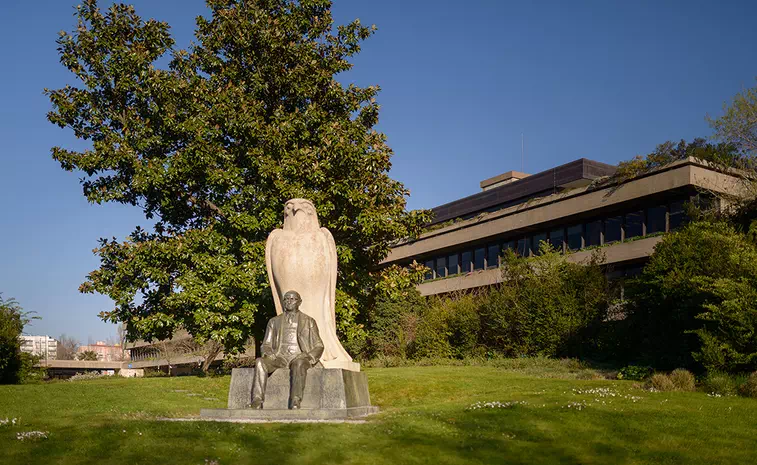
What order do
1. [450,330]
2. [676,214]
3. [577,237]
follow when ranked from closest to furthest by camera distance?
[450,330] → [676,214] → [577,237]

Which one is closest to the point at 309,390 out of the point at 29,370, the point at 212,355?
the point at 29,370

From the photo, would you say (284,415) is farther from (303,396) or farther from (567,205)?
(567,205)

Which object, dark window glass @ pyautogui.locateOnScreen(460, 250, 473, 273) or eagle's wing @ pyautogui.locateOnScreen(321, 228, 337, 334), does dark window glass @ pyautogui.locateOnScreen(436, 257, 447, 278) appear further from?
eagle's wing @ pyautogui.locateOnScreen(321, 228, 337, 334)

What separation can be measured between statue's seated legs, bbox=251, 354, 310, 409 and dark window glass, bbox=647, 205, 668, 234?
28.7 metres

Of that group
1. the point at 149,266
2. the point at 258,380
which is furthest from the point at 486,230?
the point at 258,380

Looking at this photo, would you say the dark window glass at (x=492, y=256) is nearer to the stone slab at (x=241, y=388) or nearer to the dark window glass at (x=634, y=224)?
the dark window glass at (x=634, y=224)

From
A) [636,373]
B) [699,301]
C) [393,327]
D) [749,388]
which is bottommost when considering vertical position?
[749,388]

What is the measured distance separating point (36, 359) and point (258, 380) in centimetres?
2114

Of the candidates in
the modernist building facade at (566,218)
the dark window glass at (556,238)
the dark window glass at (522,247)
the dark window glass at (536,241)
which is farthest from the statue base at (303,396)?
the dark window glass at (522,247)

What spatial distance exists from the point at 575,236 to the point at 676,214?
761cm

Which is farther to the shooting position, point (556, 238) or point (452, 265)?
point (452, 265)

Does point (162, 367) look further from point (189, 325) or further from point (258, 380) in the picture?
point (258, 380)

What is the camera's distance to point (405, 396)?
2278 cm

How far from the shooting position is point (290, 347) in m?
14.6
